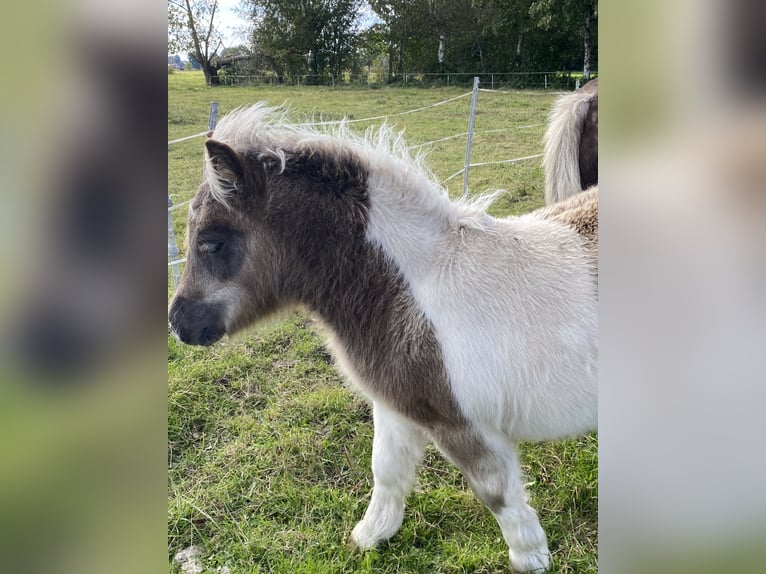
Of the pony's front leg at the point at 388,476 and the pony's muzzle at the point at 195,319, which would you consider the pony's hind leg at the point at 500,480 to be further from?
the pony's muzzle at the point at 195,319

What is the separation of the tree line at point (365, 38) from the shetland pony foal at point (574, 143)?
1.60ft

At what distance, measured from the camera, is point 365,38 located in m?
2.57

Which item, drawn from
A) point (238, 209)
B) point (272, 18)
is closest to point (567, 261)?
point (238, 209)

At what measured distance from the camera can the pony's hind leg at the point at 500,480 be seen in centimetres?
181

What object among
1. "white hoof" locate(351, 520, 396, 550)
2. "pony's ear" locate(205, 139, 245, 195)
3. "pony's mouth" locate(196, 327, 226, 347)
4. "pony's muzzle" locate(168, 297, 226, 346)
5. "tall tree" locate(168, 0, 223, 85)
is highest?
"tall tree" locate(168, 0, 223, 85)

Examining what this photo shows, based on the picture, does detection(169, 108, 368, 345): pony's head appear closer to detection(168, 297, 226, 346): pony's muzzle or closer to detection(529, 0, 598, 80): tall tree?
detection(168, 297, 226, 346): pony's muzzle

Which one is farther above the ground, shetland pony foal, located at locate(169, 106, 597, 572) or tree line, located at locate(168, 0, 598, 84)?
tree line, located at locate(168, 0, 598, 84)

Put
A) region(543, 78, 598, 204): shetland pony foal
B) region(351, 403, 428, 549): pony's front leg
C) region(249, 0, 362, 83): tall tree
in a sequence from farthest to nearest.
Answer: region(543, 78, 598, 204): shetland pony foal, region(249, 0, 362, 83): tall tree, region(351, 403, 428, 549): pony's front leg

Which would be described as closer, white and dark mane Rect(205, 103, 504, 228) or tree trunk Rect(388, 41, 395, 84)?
white and dark mane Rect(205, 103, 504, 228)

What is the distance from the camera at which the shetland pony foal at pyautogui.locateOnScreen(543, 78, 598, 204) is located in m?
3.24

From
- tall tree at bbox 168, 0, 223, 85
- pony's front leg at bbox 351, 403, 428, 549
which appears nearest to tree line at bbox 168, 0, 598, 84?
tall tree at bbox 168, 0, 223, 85
